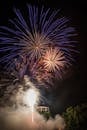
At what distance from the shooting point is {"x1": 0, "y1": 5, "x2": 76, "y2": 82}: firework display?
1084cm

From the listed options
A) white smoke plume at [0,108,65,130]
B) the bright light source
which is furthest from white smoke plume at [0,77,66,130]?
the bright light source

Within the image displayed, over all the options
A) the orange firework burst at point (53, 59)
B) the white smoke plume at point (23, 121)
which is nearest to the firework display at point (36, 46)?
the orange firework burst at point (53, 59)

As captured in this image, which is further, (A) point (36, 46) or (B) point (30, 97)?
(B) point (30, 97)

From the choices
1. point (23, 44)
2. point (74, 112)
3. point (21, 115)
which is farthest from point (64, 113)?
point (23, 44)

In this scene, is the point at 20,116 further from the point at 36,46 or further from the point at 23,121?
the point at 36,46

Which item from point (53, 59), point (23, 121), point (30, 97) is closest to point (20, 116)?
point (23, 121)

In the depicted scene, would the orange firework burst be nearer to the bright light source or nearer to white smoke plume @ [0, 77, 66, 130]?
white smoke plume @ [0, 77, 66, 130]

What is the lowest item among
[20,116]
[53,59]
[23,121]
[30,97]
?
[23,121]

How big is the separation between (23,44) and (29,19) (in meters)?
0.94

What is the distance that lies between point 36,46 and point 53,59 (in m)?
0.91

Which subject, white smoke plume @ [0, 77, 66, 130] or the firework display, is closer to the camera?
the firework display

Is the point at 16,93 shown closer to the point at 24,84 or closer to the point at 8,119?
the point at 24,84

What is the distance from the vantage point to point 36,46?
1095 cm

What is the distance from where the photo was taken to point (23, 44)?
1087 cm
